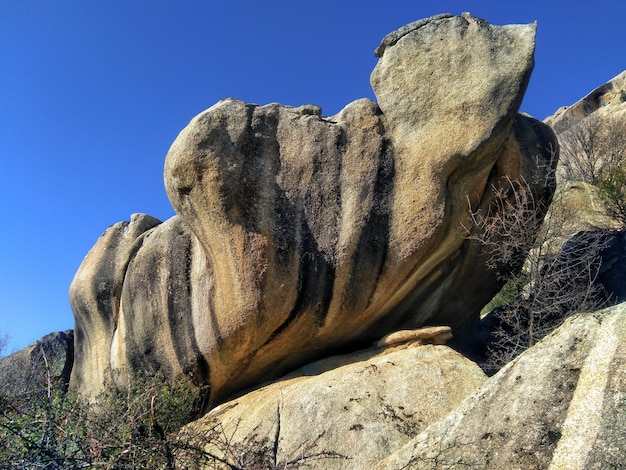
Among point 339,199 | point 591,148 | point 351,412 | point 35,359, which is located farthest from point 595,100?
point 351,412

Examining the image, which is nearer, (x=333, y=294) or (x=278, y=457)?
(x=278, y=457)

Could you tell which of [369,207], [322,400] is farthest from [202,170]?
[322,400]

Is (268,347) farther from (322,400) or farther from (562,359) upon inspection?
(562,359)

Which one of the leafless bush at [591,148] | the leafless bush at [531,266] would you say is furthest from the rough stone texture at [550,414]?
the leafless bush at [591,148]

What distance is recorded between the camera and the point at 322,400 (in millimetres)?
5207

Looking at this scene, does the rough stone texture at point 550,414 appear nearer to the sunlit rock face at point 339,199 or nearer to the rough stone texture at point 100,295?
the sunlit rock face at point 339,199

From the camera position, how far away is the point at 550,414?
9.56 ft

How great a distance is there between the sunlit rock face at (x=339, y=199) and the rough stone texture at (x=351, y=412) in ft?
2.50

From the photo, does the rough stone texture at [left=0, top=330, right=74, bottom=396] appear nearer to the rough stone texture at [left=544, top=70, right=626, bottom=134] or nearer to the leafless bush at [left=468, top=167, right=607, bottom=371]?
the leafless bush at [left=468, top=167, right=607, bottom=371]

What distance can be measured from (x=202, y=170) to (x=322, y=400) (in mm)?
2716

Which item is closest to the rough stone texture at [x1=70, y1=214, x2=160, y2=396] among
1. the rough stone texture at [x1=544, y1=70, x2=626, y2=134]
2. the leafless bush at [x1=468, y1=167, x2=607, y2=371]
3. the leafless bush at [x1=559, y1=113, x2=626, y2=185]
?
the leafless bush at [x1=468, y1=167, x2=607, y2=371]

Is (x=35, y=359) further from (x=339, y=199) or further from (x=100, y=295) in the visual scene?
(x=339, y=199)

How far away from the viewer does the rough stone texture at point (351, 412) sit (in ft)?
15.3

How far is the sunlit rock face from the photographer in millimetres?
6066
